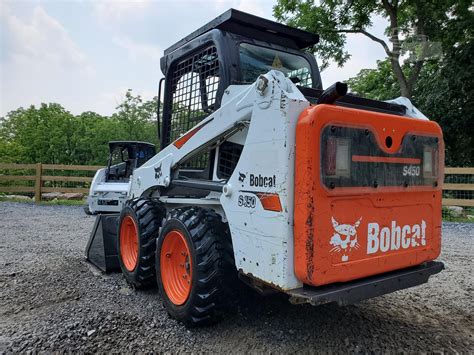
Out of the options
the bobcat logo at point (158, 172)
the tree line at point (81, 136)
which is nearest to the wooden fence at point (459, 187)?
the bobcat logo at point (158, 172)

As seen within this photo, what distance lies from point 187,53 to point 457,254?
16.5 feet

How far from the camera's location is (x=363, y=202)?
2561 millimetres

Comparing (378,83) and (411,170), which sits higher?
(378,83)

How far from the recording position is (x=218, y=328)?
9.98 feet

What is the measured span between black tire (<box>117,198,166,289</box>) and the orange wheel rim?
37 centimetres

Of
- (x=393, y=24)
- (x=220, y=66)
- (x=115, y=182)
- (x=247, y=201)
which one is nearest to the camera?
(x=247, y=201)

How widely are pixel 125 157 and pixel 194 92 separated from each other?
634 cm

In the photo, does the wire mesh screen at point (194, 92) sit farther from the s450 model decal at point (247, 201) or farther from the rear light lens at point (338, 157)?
the rear light lens at point (338, 157)

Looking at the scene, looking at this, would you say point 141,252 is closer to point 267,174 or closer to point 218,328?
point 218,328

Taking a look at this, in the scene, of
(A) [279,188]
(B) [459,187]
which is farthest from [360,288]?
(B) [459,187]

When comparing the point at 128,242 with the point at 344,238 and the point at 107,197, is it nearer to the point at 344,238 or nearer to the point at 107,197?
the point at 344,238

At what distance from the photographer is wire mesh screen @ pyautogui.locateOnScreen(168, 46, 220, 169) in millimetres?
3572

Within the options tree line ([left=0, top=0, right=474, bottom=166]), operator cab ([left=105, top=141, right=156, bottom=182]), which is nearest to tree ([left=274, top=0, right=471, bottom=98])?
tree line ([left=0, top=0, right=474, bottom=166])

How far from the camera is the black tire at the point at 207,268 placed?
2867mm
